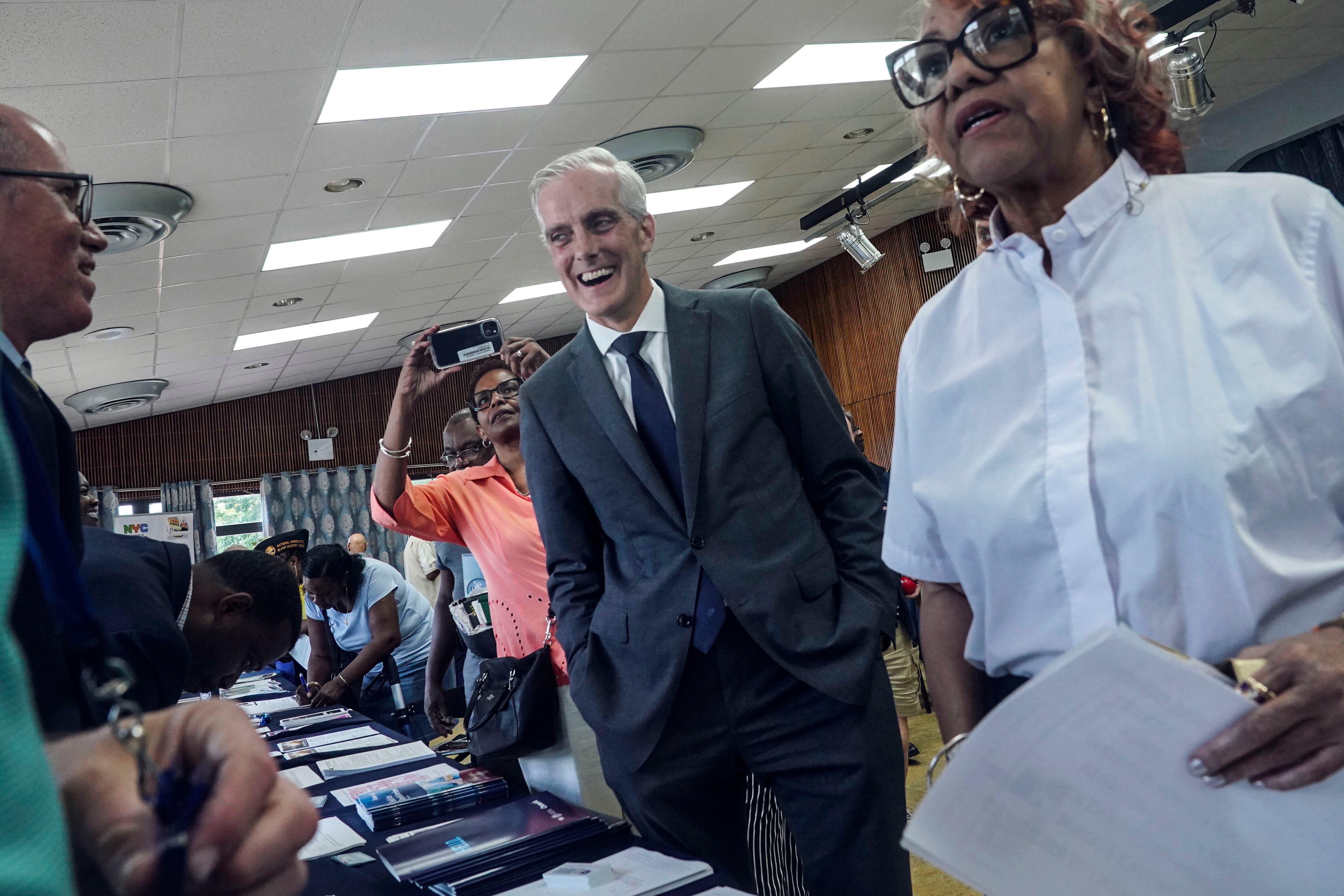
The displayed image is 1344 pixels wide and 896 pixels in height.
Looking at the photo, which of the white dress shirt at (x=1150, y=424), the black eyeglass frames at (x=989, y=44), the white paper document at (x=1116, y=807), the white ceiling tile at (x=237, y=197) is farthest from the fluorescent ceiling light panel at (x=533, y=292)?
the white paper document at (x=1116, y=807)

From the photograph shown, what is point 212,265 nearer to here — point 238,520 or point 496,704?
point 496,704

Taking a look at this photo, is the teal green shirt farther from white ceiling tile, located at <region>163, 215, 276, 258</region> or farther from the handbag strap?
white ceiling tile, located at <region>163, 215, 276, 258</region>

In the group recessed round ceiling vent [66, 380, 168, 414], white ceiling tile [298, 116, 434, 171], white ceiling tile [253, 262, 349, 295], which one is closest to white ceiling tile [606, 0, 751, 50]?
white ceiling tile [298, 116, 434, 171]

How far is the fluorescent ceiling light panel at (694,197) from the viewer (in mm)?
7523

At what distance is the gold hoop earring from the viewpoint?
1.13 meters

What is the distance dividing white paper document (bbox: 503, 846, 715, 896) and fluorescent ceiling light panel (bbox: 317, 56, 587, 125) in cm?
396

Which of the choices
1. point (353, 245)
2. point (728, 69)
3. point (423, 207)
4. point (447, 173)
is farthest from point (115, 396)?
point (728, 69)

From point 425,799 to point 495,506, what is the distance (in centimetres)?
103

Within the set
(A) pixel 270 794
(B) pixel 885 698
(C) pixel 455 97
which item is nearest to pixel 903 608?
(B) pixel 885 698

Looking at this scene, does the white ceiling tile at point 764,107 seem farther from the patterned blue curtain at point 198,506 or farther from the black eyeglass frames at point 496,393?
the patterned blue curtain at point 198,506

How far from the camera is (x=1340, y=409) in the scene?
0.80 meters

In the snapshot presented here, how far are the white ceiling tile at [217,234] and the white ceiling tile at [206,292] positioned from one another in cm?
69

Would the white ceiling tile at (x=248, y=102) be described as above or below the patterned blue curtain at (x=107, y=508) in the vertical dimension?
above

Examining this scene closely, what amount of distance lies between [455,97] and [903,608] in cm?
330
